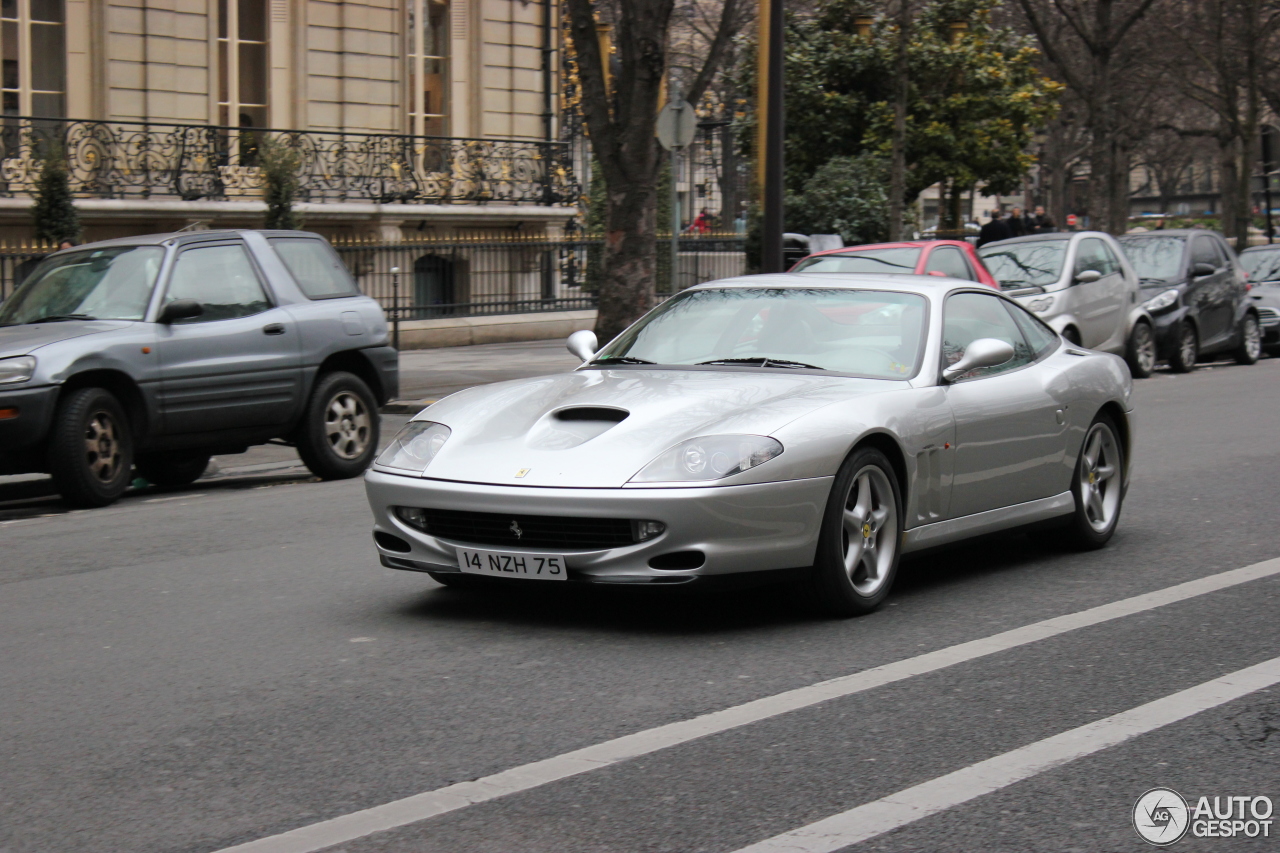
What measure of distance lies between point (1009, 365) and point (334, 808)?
14.5ft

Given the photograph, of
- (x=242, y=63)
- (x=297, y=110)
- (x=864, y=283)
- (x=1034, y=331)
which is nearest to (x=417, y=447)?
(x=864, y=283)

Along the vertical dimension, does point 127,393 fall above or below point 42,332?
below

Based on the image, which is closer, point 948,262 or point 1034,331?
point 1034,331

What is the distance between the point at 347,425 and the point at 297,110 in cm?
1457

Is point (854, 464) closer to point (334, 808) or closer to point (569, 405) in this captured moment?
point (569, 405)

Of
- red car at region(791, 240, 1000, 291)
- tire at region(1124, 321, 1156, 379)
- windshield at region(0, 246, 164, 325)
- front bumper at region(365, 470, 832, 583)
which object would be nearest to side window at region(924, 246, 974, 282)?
red car at region(791, 240, 1000, 291)

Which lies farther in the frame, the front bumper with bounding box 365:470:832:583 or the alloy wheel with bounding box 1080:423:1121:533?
the alloy wheel with bounding box 1080:423:1121:533

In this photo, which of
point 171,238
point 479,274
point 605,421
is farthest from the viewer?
point 479,274

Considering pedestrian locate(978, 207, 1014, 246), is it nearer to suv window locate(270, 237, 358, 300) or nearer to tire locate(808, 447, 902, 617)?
suv window locate(270, 237, 358, 300)

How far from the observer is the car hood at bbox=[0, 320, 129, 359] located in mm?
9641

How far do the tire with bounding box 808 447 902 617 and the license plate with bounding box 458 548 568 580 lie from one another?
3.28 feet

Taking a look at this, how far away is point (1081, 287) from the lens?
17578mm

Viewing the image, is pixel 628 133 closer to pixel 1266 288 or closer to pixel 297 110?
pixel 297 110

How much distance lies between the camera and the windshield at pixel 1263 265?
80.4 ft
